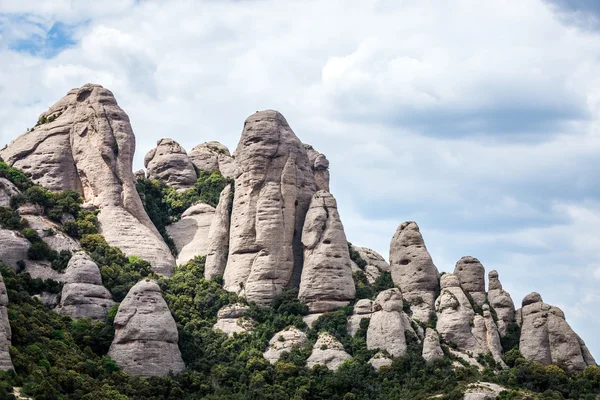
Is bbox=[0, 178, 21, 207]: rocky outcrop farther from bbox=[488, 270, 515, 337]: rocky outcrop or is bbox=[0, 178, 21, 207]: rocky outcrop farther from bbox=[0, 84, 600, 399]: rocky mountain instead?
bbox=[488, 270, 515, 337]: rocky outcrop

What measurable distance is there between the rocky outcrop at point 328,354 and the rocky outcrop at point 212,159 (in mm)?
32769

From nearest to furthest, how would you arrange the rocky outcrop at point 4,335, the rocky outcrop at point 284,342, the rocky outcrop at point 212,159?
the rocky outcrop at point 4,335 → the rocky outcrop at point 284,342 → the rocky outcrop at point 212,159

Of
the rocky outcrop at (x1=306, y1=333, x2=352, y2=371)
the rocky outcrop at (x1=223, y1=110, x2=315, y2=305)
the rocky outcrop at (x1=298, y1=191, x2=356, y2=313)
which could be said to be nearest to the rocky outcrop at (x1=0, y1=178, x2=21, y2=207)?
the rocky outcrop at (x1=223, y1=110, x2=315, y2=305)

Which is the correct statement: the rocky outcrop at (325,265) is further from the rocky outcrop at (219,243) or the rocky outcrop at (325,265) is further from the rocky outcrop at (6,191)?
the rocky outcrop at (6,191)

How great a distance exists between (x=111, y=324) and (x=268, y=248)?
51.1ft

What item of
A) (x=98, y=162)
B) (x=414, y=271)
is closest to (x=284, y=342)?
(x=414, y=271)

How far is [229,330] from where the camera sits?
8819cm

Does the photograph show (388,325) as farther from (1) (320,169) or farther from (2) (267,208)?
(1) (320,169)

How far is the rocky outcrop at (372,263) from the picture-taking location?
3920 inches

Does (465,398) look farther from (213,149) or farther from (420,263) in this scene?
(213,149)

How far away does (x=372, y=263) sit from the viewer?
10306cm

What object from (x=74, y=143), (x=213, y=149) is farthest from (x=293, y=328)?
(x=213, y=149)

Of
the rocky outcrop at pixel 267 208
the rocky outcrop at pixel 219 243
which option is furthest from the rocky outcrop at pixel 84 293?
the rocky outcrop at pixel 219 243

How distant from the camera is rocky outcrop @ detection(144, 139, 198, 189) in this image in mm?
113312
